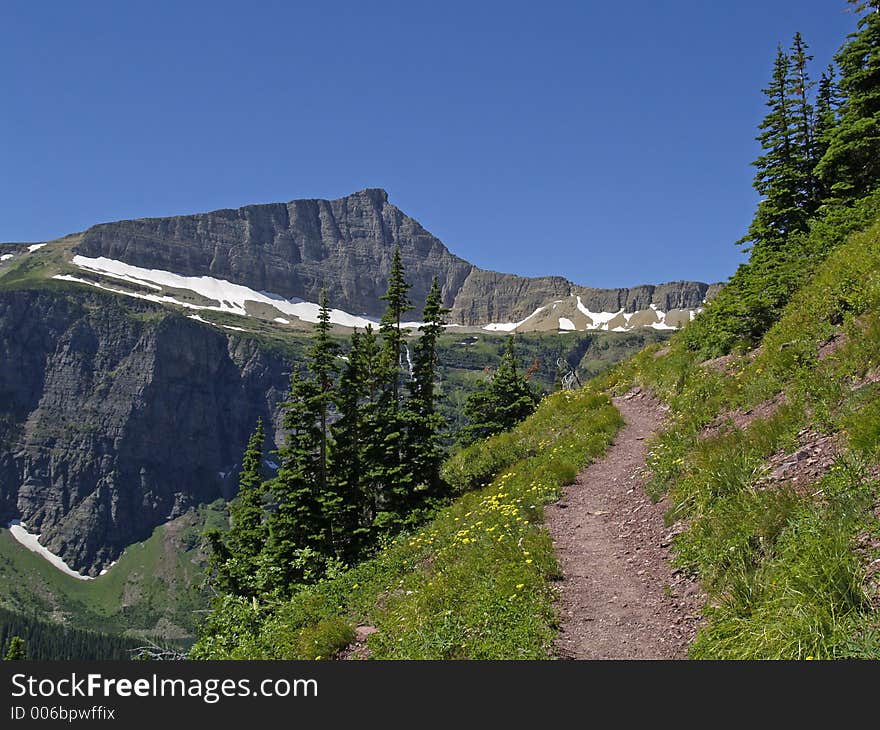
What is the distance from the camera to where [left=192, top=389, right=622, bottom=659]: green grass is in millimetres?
8938

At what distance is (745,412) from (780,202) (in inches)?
746

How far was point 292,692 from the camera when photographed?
6.43 m

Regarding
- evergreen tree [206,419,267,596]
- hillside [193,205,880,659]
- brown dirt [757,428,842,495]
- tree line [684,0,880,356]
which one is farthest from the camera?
evergreen tree [206,419,267,596]

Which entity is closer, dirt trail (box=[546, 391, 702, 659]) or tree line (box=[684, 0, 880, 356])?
dirt trail (box=[546, 391, 702, 659])

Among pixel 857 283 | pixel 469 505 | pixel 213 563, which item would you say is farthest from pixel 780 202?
pixel 213 563

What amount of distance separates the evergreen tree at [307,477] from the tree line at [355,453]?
0.04m

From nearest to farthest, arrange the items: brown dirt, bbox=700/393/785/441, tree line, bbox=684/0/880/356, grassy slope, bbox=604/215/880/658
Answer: grassy slope, bbox=604/215/880/658
brown dirt, bbox=700/393/785/441
tree line, bbox=684/0/880/356

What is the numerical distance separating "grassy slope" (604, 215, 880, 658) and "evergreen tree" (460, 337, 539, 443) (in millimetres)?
21731

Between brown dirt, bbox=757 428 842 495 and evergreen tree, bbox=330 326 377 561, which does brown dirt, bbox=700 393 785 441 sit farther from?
evergreen tree, bbox=330 326 377 561

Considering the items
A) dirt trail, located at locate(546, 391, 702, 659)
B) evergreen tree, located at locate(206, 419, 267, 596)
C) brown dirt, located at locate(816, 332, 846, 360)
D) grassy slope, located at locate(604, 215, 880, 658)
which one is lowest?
evergreen tree, located at locate(206, 419, 267, 596)

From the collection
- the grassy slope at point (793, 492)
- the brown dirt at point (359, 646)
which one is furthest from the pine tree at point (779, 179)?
the brown dirt at point (359, 646)

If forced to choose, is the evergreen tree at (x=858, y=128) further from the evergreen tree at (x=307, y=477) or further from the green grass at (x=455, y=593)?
the evergreen tree at (x=307, y=477)

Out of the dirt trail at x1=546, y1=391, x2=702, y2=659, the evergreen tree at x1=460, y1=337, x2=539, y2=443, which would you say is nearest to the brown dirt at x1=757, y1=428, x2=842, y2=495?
the dirt trail at x1=546, y1=391, x2=702, y2=659

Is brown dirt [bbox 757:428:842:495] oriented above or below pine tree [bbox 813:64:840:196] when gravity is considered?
below
